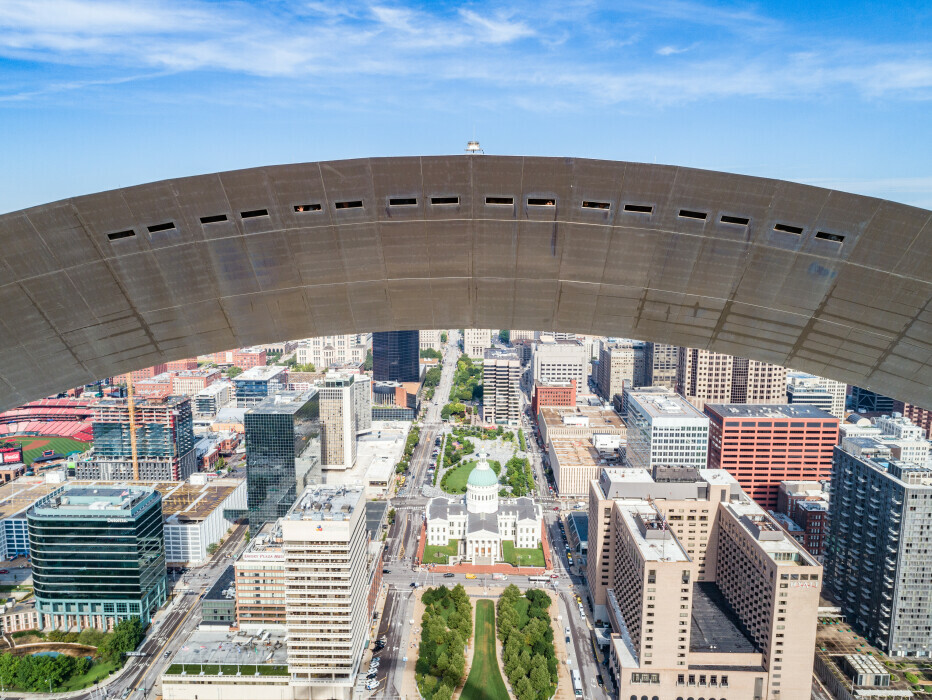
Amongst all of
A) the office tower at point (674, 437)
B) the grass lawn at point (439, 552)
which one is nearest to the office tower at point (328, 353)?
the grass lawn at point (439, 552)

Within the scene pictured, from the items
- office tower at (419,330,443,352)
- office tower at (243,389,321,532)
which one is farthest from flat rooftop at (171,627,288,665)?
office tower at (419,330,443,352)

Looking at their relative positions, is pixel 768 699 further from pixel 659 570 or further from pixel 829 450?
pixel 829 450

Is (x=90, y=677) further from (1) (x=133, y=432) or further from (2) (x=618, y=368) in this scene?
(2) (x=618, y=368)

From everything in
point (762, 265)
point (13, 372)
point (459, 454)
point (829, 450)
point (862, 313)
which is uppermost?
point (762, 265)

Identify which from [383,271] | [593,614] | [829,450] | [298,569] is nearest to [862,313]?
[383,271]

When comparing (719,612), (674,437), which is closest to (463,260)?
(719,612)

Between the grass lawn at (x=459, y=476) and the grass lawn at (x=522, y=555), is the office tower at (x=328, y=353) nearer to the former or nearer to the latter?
the grass lawn at (x=459, y=476)
